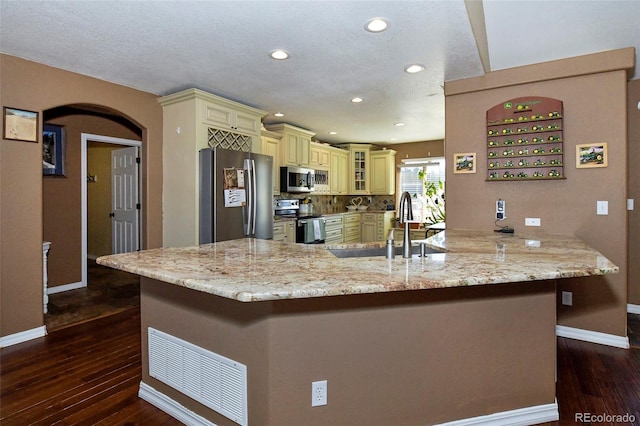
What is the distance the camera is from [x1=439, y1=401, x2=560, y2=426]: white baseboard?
71.9 inches

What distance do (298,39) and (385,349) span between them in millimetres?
2235

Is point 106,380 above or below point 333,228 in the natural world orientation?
below

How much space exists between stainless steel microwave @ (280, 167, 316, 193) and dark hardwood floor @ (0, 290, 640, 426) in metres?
3.16

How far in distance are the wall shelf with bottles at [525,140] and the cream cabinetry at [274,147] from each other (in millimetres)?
3116

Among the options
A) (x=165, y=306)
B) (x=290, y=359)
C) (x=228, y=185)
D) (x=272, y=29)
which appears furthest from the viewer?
(x=228, y=185)

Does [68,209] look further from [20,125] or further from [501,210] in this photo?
[501,210]

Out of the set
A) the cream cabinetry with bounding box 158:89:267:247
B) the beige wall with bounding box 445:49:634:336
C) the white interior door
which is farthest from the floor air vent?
the white interior door

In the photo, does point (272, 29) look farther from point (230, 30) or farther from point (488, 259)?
point (488, 259)

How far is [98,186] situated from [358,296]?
6.53 metres

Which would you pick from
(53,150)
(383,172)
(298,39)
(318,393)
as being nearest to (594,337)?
(318,393)

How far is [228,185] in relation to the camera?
3.99 m

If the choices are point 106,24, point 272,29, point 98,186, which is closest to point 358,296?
point 272,29

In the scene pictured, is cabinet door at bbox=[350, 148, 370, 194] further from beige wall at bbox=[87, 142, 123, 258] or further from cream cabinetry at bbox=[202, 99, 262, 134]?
beige wall at bbox=[87, 142, 123, 258]

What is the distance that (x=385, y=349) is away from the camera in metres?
1.69
